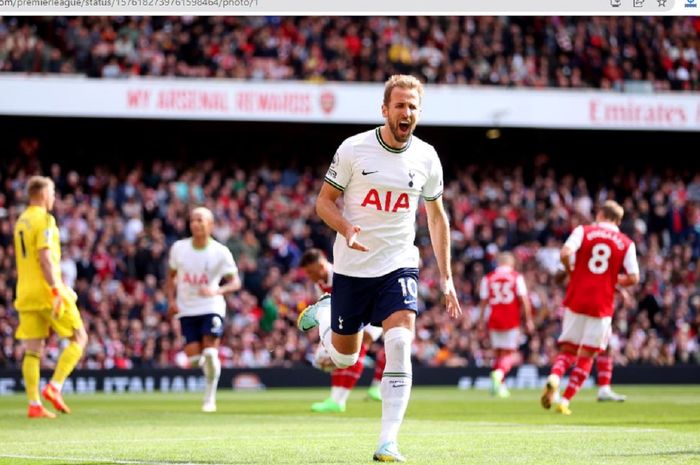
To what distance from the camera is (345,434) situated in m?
11.3

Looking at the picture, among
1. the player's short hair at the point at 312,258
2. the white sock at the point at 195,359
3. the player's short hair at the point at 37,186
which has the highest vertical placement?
the player's short hair at the point at 37,186

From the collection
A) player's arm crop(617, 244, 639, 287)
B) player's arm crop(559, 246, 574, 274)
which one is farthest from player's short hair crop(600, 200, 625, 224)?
player's arm crop(559, 246, 574, 274)

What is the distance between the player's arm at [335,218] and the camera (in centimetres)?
817

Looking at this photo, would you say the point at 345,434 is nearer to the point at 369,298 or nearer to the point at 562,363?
the point at 369,298

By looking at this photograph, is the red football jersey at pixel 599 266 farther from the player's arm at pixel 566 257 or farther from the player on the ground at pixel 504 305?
the player on the ground at pixel 504 305

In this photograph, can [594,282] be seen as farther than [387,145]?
Yes

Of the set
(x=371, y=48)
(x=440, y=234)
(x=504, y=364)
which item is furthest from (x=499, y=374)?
(x=371, y=48)

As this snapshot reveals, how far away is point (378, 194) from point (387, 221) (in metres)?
0.20

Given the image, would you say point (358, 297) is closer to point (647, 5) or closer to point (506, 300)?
point (506, 300)

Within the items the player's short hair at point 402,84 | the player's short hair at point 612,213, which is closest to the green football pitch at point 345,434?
the player's short hair at point 612,213

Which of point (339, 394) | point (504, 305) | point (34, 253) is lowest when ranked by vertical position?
point (339, 394)

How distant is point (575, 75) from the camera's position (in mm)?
33312

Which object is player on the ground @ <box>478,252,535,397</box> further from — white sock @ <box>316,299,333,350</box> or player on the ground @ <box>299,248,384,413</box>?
white sock @ <box>316,299,333,350</box>

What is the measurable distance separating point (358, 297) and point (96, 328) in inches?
662
